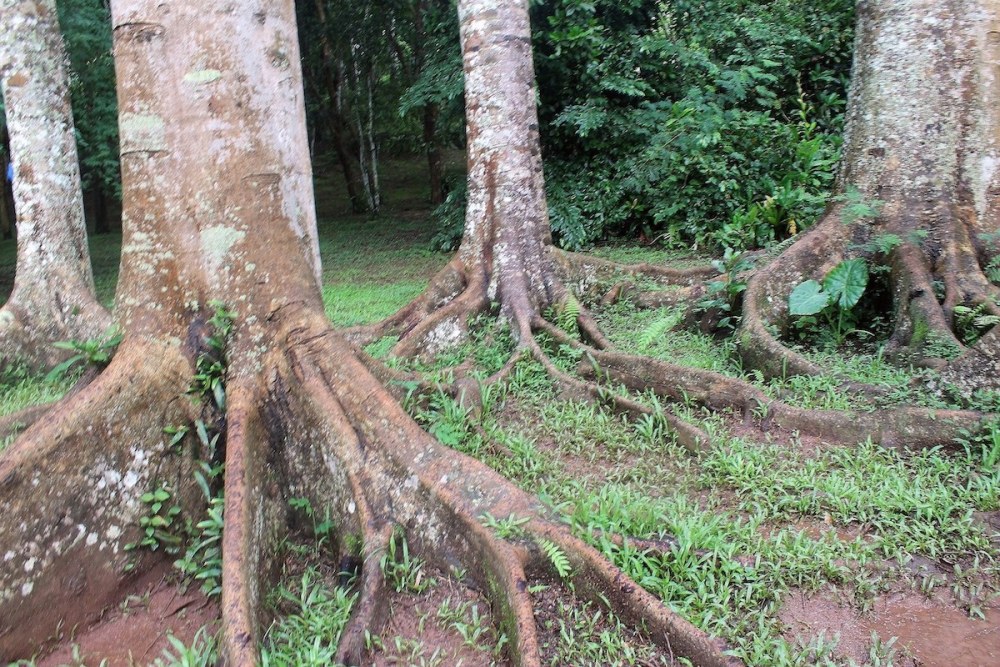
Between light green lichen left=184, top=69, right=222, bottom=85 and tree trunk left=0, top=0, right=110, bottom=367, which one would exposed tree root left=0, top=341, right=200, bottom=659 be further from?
tree trunk left=0, top=0, right=110, bottom=367

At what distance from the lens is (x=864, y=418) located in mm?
3846

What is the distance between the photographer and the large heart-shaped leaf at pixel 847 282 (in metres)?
4.84

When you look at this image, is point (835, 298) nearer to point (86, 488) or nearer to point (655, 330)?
point (655, 330)

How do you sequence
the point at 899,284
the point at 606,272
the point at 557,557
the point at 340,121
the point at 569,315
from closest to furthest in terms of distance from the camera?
the point at 557,557 < the point at 899,284 < the point at 569,315 < the point at 606,272 < the point at 340,121

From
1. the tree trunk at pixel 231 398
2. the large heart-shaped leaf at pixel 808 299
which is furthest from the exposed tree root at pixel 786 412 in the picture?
the tree trunk at pixel 231 398

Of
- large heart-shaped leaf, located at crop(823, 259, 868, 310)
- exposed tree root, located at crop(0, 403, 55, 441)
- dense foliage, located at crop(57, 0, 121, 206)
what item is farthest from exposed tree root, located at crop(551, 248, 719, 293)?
dense foliage, located at crop(57, 0, 121, 206)

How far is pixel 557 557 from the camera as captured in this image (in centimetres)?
273

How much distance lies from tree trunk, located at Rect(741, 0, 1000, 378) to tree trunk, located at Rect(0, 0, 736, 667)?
8.56 ft

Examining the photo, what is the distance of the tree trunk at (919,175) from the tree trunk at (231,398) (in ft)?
8.56

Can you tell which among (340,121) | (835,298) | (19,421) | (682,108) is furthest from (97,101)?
(835,298)

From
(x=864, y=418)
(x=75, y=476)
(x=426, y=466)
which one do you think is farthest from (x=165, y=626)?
(x=864, y=418)

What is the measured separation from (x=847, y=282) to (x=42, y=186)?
653 cm

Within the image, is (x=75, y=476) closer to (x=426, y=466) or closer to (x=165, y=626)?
(x=165, y=626)

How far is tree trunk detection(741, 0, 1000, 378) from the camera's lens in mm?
4633
